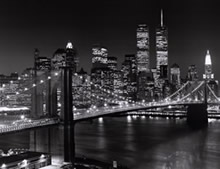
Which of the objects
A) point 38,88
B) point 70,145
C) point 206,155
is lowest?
point 206,155

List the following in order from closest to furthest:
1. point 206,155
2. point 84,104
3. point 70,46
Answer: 1. point 206,155
2. point 84,104
3. point 70,46

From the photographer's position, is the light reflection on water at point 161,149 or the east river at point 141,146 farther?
the light reflection on water at point 161,149

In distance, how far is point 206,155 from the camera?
1931cm

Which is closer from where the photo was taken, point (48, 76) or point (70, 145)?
point (70, 145)

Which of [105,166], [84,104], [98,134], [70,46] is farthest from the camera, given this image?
[70,46]

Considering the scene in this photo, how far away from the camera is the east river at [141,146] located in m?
16.6

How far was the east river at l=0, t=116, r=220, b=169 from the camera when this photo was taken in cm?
1656

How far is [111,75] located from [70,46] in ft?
53.7

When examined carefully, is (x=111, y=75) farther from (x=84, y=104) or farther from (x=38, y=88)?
(x=38, y=88)

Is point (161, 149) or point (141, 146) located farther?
point (141, 146)

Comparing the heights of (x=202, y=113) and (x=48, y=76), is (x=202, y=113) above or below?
below

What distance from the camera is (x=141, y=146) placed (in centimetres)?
2200

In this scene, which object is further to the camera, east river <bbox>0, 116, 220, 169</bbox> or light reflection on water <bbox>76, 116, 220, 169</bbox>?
light reflection on water <bbox>76, 116, 220, 169</bbox>

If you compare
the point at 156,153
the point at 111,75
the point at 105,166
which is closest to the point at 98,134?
the point at 156,153
